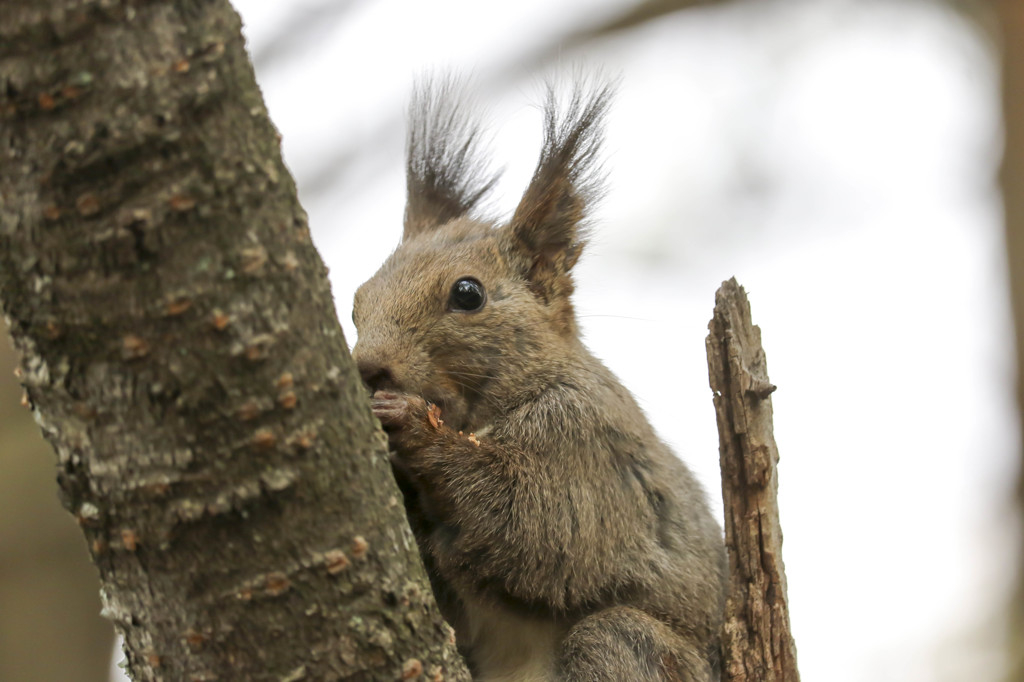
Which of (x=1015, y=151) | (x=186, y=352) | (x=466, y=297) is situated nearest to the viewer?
(x=186, y=352)

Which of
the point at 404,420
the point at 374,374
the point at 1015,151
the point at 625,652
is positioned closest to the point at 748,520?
the point at 625,652

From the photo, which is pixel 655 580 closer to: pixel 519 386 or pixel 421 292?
pixel 519 386

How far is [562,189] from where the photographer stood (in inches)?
160

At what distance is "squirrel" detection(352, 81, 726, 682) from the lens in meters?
3.15

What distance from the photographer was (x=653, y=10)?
660cm

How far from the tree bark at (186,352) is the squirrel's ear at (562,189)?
228 centimetres

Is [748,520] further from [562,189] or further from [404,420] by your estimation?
[562,189]

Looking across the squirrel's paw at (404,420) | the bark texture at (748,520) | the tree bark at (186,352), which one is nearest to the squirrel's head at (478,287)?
the squirrel's paw at (404,420)

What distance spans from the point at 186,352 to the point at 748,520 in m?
2.02

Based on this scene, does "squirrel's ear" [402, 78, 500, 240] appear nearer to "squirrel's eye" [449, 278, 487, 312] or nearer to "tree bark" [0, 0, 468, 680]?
"squirrel's eye" [449, 278, 487, 312]

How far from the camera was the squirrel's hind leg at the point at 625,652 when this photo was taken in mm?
3098

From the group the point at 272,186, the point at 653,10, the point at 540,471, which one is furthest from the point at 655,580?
the point at 653,10

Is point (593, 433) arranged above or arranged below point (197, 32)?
below

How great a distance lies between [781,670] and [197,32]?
256 cm
